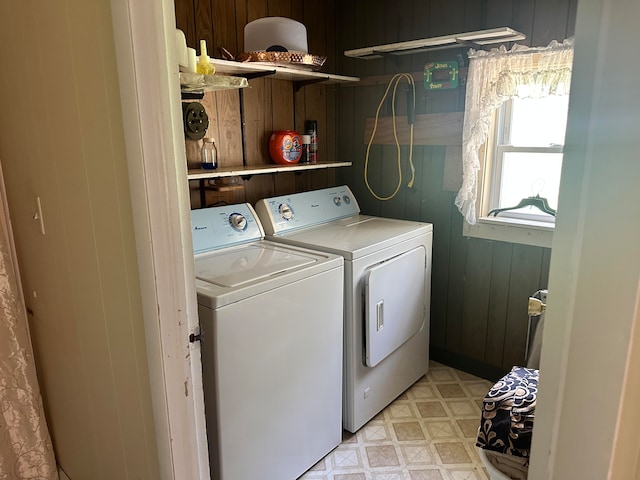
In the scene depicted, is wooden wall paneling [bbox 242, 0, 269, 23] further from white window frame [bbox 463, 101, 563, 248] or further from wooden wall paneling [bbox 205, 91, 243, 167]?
white window frame [bbox 463, 101, 563, 248]

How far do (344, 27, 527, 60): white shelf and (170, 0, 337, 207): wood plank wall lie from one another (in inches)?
16.0

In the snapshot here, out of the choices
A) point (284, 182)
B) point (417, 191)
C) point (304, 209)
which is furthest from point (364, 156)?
point (304, 209)

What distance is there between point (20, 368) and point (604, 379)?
1894mm

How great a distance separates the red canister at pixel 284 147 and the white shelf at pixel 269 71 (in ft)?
1.02

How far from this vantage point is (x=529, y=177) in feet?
7.97

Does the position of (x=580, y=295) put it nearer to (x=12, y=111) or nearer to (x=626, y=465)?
(x=626, y=465)

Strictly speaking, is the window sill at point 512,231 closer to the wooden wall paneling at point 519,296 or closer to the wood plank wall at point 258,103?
→ the wooden wall paneling at point 519,296

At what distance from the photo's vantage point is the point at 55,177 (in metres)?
1.37

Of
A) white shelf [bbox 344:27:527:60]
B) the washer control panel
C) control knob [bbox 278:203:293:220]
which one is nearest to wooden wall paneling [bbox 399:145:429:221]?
white shelf [bbox 344:27:527:60]

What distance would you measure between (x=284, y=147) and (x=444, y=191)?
95 cm

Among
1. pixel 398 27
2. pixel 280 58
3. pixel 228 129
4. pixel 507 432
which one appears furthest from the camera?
pixel 398 27

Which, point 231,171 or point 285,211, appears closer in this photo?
point 231,171

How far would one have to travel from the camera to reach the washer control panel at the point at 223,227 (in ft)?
6.76

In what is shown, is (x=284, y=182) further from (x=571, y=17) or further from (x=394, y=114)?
(x=571, y=17)
